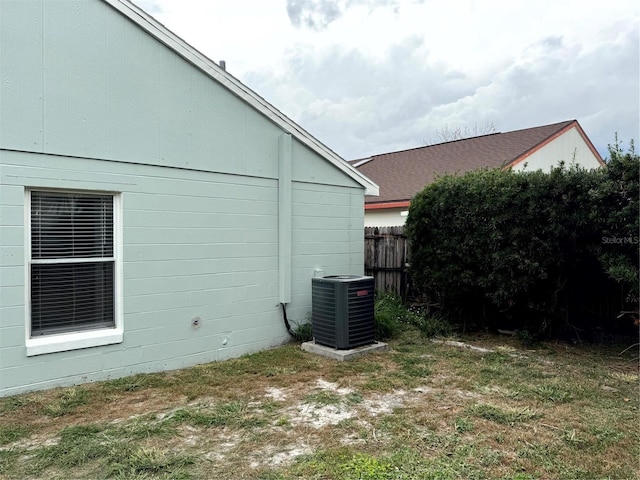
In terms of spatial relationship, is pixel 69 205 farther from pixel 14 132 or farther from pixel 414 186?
pixel 414 186

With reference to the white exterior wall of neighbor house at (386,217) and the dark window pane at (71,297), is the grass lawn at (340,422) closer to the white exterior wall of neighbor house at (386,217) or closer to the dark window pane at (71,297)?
the dark window pane at (71,297)

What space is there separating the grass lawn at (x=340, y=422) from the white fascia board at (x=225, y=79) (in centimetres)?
332

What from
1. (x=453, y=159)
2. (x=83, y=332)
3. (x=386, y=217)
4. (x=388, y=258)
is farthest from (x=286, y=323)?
(x=453, y=159)

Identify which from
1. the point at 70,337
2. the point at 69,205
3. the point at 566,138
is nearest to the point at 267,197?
the point at 69,205

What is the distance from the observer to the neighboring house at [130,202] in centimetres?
436

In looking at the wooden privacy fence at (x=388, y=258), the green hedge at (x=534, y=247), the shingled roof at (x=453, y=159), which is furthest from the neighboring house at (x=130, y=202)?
the shingled roof at (x=453, y=159)

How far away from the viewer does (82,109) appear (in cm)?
468

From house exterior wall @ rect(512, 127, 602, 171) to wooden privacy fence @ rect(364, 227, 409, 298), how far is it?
5.99 m

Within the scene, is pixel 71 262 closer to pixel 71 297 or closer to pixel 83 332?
pixel 71 297

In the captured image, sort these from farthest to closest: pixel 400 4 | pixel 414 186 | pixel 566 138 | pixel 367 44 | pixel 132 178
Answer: pixel 566 138
pixel 414 186
pixel 367 44
pixel 400 4
pixel 132 178

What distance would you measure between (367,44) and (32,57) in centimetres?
834

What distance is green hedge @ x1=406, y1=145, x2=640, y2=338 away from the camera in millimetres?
5375

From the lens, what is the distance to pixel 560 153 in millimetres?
14555

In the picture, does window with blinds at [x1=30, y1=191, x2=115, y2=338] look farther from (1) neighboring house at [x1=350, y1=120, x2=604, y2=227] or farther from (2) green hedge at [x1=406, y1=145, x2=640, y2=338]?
(1) neighboring house at [x1=350, y1=120, x2=604, y2=227]
